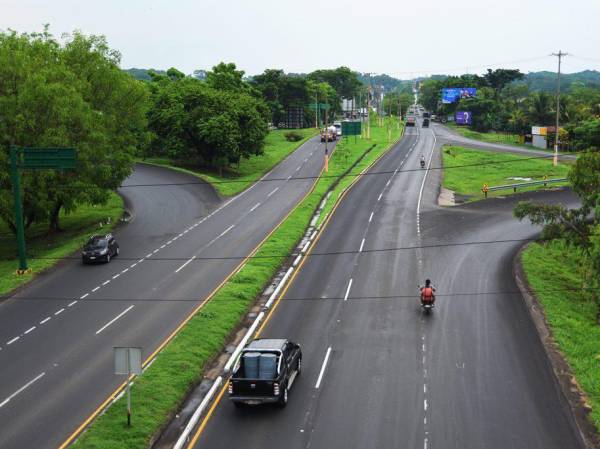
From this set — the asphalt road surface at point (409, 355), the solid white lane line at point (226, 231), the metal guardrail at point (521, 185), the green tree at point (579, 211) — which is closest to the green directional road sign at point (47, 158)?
the solid white lane line at point (226, 231)

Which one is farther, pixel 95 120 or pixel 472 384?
pixel 95 120

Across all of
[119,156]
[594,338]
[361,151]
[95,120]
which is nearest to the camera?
[594,338]

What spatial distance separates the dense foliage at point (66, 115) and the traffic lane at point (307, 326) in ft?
58.5

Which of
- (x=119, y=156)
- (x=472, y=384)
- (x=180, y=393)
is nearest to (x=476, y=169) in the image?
(x=119, y=156)

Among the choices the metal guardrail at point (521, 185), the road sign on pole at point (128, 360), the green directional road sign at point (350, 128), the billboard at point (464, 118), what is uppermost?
the billboard at point (464, 118)

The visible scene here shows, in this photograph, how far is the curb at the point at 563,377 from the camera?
18625mm

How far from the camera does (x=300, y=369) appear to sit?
23.1 metres

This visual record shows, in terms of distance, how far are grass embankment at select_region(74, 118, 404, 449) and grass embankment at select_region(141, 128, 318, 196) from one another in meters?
21.5

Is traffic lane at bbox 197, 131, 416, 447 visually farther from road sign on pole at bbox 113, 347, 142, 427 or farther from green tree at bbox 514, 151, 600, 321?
green tree at bbox 514, 151, 600, 321

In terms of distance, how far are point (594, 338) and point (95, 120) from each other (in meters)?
36.6

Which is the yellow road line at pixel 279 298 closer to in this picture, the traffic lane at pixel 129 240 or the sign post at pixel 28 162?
the traffic lane at pixel 129 240

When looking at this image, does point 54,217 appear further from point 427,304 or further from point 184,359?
point 427,304

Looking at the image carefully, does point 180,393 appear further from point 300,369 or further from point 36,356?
point 36,356

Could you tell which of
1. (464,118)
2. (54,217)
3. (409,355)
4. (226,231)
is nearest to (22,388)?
(409,355)
